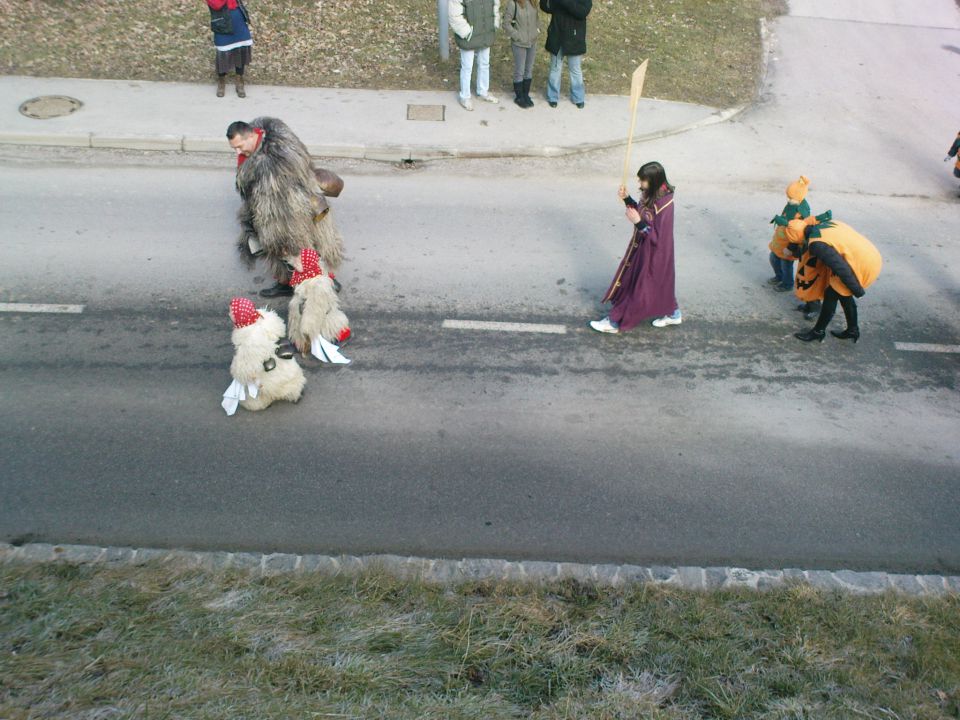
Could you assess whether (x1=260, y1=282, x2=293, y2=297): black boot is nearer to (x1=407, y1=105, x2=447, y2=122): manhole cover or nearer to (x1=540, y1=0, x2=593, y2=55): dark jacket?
(x1=407, y1=105, x2=447, y2=122): manhole cover

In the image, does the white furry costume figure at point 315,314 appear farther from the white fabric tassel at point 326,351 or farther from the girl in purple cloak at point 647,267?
the girl in purple cloak at point 647,267

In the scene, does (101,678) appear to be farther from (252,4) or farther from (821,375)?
(252,4)

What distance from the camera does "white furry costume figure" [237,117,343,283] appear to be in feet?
23.8

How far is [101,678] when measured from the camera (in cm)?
422

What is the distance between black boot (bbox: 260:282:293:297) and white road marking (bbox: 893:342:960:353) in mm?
6420

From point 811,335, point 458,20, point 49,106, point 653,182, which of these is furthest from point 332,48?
point 811,335

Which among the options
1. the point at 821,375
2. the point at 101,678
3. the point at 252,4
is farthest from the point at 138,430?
the point at 252,4

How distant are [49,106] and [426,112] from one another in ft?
18.6

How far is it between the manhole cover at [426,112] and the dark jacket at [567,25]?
6.50ft

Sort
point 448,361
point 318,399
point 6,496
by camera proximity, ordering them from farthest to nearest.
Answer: point 448,361, point 318,399, point 6,496

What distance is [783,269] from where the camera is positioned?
28.5 feet

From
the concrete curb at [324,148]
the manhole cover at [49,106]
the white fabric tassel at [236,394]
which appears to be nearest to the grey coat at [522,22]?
the concrete curb at [324,148]

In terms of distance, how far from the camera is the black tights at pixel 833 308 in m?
7.73

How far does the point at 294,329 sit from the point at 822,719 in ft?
17.3
